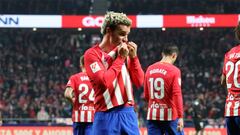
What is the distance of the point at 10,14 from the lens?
87.9 feet

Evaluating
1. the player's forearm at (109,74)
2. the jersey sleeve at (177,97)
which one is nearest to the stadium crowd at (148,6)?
the jersey sleeve at (177,97)

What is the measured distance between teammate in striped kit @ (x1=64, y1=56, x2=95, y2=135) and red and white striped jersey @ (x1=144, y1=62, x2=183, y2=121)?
3.20 feet

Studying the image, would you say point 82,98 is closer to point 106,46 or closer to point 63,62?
point 106,46

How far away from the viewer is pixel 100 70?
4.88 m

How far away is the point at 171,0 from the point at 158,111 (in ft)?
67.4

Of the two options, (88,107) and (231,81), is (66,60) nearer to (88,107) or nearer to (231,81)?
(88,107)

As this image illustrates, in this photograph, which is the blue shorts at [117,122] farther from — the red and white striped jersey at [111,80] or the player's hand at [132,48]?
the player's hand at [132,48]

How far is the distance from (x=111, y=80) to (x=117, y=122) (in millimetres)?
366

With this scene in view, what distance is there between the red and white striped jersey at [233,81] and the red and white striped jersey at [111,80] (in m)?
1.43

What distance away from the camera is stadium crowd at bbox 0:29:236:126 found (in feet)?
81.3

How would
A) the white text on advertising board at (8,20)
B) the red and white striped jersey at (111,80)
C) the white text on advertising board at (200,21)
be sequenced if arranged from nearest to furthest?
the red and white striped jersey at (111,80) → the white text on advertising board at (8,20) → the white text on advertising board at (200,21)

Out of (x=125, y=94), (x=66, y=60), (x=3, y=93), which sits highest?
(x=66, y=60)

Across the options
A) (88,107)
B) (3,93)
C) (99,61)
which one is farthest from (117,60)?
(3,93)

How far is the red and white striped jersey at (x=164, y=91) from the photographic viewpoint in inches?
305
